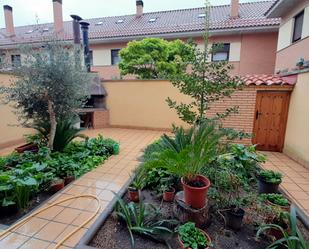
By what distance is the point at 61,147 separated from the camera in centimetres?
423

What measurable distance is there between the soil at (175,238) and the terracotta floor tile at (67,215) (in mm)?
467

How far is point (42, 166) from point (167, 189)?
6.12 ft

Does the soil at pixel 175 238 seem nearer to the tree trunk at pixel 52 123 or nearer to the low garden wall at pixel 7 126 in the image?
the tree trunk at pixel 52 123

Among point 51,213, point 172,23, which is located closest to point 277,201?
point 51,213

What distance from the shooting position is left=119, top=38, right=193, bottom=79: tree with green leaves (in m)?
7.89

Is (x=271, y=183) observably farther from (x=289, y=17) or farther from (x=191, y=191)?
(x=289, y=17)

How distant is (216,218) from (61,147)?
135 inches

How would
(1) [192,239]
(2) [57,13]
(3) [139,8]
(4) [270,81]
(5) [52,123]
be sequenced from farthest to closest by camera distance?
(3) [139,8]
(2) [57,13]
(4) [270,81]
(5) [52,123]
(1) [192,239]

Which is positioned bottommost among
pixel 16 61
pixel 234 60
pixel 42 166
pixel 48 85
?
pixel 42 166

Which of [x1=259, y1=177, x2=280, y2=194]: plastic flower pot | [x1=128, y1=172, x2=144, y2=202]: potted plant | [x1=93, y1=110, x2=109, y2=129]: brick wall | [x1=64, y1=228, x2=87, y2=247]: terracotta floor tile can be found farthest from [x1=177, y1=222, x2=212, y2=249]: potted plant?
[x1=93, y1=110, x2=109, y2=129]: brick wall

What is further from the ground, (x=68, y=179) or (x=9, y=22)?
(x=9, y=22)

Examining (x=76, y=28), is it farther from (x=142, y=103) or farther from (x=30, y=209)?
(x=30, y=209)

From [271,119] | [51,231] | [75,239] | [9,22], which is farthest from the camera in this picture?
[9,22]

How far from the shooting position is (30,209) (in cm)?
248
